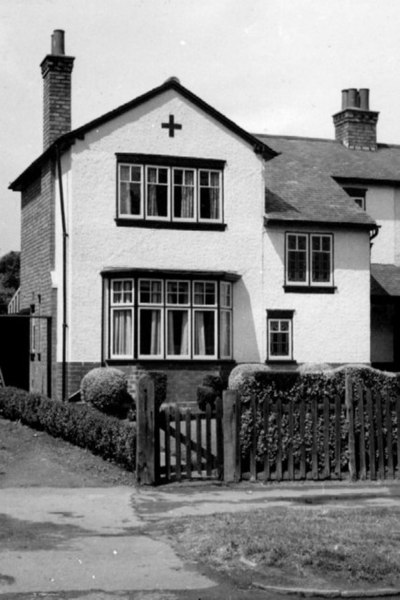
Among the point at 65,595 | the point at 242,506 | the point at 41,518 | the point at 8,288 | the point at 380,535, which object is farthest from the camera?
the point at 8,288

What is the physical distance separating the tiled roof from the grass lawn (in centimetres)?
1968

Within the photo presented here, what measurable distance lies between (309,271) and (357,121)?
11182mm

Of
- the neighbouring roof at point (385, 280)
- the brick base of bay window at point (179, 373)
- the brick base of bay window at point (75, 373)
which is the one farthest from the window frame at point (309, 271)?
the brick base of bay window at point (75, 373)

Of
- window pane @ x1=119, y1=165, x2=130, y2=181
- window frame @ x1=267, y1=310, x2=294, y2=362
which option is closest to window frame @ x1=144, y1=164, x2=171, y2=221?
window pane @ x1=119, y1=165, x2=130, y2=181

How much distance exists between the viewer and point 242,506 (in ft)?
44.3

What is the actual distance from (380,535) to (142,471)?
17.9 feet

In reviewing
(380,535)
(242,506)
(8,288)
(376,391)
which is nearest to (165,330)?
(376,391)

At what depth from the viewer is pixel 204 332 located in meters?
29.3

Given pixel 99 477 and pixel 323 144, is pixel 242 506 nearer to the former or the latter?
pixel 99 477

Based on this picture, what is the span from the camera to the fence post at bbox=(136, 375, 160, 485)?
49.9 ft

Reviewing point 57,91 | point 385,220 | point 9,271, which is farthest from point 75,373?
point 9,271

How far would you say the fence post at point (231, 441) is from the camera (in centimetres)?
1576

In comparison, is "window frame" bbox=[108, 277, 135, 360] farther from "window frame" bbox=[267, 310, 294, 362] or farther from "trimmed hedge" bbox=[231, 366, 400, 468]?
"trimmed hedge" bbox=[231, 366, 400, 468]

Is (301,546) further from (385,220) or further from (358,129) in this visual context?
(358,129)
